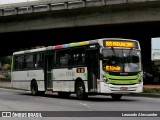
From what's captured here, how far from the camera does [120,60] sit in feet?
67.3

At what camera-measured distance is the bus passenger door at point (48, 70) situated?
82.0ft

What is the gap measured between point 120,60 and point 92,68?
1.42m

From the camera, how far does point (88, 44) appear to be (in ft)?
69.6

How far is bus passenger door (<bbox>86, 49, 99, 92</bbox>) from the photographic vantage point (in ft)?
67.3

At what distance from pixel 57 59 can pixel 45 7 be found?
693 inches

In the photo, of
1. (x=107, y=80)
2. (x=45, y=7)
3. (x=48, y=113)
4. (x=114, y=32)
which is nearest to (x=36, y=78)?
(x=107, y=80)

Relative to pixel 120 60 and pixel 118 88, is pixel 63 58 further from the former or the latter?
pixel 118 88

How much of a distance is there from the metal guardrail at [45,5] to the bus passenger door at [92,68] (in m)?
15.9

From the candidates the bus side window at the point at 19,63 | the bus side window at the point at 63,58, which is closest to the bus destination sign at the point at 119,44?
the bus side window at the point at 63,58

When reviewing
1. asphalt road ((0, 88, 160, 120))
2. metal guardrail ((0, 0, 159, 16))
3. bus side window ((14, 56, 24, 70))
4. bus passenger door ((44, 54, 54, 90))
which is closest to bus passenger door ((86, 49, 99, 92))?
asphalt road ((0, 88, 160, 120))

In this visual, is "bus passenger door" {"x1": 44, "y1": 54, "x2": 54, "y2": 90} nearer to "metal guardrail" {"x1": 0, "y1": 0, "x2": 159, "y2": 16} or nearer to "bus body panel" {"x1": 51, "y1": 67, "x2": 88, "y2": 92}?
"bus body panel" {"x1": 51, "y1": 67, "x2": 88, "y2": 92}

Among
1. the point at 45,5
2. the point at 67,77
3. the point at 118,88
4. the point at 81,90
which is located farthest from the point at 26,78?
the point at 45,5

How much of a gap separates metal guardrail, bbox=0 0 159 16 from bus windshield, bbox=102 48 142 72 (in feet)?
51.2

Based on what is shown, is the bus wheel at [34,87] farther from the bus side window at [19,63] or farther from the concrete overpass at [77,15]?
the concrete overpass at [77,15]
